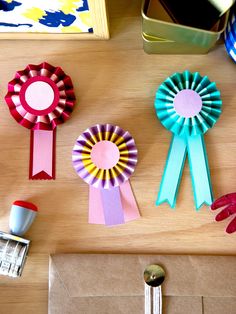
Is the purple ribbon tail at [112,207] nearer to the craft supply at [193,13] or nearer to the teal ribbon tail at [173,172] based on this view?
the teal ribbon tail at [173,172]

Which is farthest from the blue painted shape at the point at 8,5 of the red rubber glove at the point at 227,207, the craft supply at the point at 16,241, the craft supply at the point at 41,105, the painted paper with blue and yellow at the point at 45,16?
the red rubber glove at the point at 227,207

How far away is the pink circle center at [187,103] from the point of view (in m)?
0.71

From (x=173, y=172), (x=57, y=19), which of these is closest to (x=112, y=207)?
(x=173, y=172)

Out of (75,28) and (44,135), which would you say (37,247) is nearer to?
(44,135)

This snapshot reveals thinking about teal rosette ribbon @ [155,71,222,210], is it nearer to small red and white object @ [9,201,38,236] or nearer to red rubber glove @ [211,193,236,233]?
red rubber glove @ [211,193,236,233]

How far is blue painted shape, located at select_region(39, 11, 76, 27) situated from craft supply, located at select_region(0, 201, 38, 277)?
0.30m

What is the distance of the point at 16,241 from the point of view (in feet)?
2.23

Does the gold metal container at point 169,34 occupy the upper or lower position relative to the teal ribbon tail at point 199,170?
upper

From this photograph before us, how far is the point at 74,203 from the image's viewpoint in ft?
2.39

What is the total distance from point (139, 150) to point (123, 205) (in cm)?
10

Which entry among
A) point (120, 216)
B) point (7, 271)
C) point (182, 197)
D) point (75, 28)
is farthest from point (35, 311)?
point (75, 28)

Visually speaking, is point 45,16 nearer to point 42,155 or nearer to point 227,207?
point 42,155

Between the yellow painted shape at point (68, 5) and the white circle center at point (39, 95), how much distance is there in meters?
0.13

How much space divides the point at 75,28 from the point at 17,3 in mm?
123
